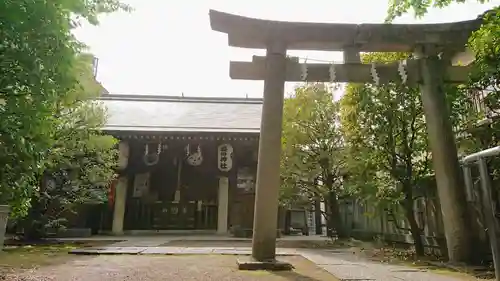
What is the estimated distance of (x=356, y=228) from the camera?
1397 centimetres

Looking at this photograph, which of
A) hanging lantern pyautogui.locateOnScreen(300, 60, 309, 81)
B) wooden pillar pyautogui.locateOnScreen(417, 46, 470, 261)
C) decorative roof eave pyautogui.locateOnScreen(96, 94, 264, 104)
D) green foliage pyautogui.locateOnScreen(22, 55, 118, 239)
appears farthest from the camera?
decorative roof eave pyautogui.locateOnScreen(96, 94, 264, 104)

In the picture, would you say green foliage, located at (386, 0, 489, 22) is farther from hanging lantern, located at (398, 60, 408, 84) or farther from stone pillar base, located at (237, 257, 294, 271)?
stone pillar base, located at (237, 257, 294, 271)

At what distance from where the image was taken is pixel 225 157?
1488cm

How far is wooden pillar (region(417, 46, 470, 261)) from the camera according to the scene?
593 cm

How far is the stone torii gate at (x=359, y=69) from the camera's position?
6.03m

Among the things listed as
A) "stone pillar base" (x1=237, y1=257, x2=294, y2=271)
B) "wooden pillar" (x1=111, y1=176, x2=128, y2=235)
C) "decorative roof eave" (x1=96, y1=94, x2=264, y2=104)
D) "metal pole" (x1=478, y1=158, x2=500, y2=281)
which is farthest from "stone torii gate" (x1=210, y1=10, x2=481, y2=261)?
"decorative roof eave" (x1=96, y1=94, x2=264, y2=104)

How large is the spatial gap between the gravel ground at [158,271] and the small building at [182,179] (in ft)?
26.5

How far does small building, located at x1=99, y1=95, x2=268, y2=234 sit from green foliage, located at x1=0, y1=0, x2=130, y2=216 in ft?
35.9

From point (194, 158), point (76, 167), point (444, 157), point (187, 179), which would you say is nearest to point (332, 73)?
point (444, 157)

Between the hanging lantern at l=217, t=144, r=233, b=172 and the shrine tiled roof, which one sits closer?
the hanging lantern at l=217, t=144, r=233, b=172

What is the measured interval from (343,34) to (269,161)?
9.34 feet

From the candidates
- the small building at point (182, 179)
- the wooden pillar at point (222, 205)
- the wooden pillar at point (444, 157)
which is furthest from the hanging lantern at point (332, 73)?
the wooden pillar at point (222, 205)

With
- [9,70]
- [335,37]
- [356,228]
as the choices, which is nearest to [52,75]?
[9,70]

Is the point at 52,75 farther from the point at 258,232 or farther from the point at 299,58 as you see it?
the point at 299,58
